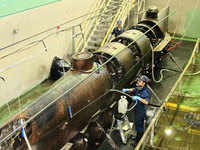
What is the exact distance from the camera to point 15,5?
8289 millimetres

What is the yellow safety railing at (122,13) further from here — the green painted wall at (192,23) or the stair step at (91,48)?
the green painted wall at (192,23)

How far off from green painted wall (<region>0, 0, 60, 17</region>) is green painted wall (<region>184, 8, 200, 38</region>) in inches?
312

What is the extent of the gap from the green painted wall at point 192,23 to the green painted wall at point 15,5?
792 cm

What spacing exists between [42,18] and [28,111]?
5866mm

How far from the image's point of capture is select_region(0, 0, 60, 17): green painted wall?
25.8 ft

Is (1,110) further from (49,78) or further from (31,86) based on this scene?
(49,78)

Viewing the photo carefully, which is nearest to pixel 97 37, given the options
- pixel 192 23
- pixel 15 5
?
pixel 15 5

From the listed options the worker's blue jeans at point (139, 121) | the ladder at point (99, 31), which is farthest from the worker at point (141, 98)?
the ladder at point (99, 31)

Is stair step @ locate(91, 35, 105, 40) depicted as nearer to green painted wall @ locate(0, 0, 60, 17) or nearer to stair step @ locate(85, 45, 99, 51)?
stair step @ locate(85, 45, 99, 51)

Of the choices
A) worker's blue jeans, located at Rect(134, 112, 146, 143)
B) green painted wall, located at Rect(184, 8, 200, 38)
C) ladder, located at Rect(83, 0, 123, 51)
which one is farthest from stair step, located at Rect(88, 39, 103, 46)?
worker's blue jeans, located at Rect(134, 112, 146, 143)

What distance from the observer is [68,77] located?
5.39 meters

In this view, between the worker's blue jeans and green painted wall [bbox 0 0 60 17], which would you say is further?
green painted wall [bbox 0 0 60 17]

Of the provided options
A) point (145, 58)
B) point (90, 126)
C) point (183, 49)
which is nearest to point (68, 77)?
point (90, 126)

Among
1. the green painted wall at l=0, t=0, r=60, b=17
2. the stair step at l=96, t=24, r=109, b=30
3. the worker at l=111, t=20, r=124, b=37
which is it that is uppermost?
the green painted wall at l=0, t=0, r=60, b=17
